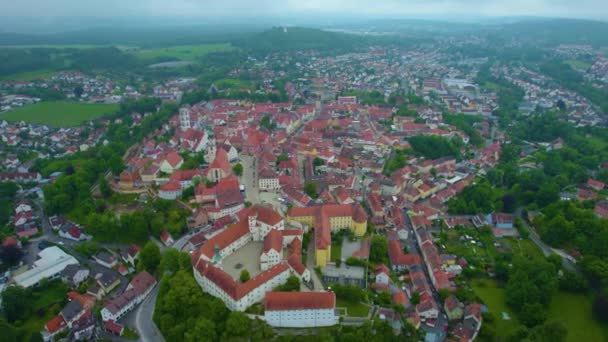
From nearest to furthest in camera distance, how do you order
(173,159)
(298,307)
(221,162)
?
(298,307) < (221,162) < (173,159)

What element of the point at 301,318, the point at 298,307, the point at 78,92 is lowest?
the point at 301,318

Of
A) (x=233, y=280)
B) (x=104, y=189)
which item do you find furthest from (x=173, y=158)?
(x=233, y=280)

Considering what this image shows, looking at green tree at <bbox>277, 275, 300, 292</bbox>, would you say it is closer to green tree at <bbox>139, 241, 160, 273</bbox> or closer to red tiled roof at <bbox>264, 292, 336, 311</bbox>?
red tiled roof at <bbox>264, 292, 336, 311</bbox>

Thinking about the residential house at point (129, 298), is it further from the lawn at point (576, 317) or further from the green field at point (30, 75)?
the green field at point (30, 75)

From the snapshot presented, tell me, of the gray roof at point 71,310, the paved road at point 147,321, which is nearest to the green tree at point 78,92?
the gray roof at point 71,310

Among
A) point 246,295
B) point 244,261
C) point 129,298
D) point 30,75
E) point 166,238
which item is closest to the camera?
point 246,295

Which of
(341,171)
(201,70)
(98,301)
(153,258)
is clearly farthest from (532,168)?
(201,70)

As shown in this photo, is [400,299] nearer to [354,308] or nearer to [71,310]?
[354,308]
